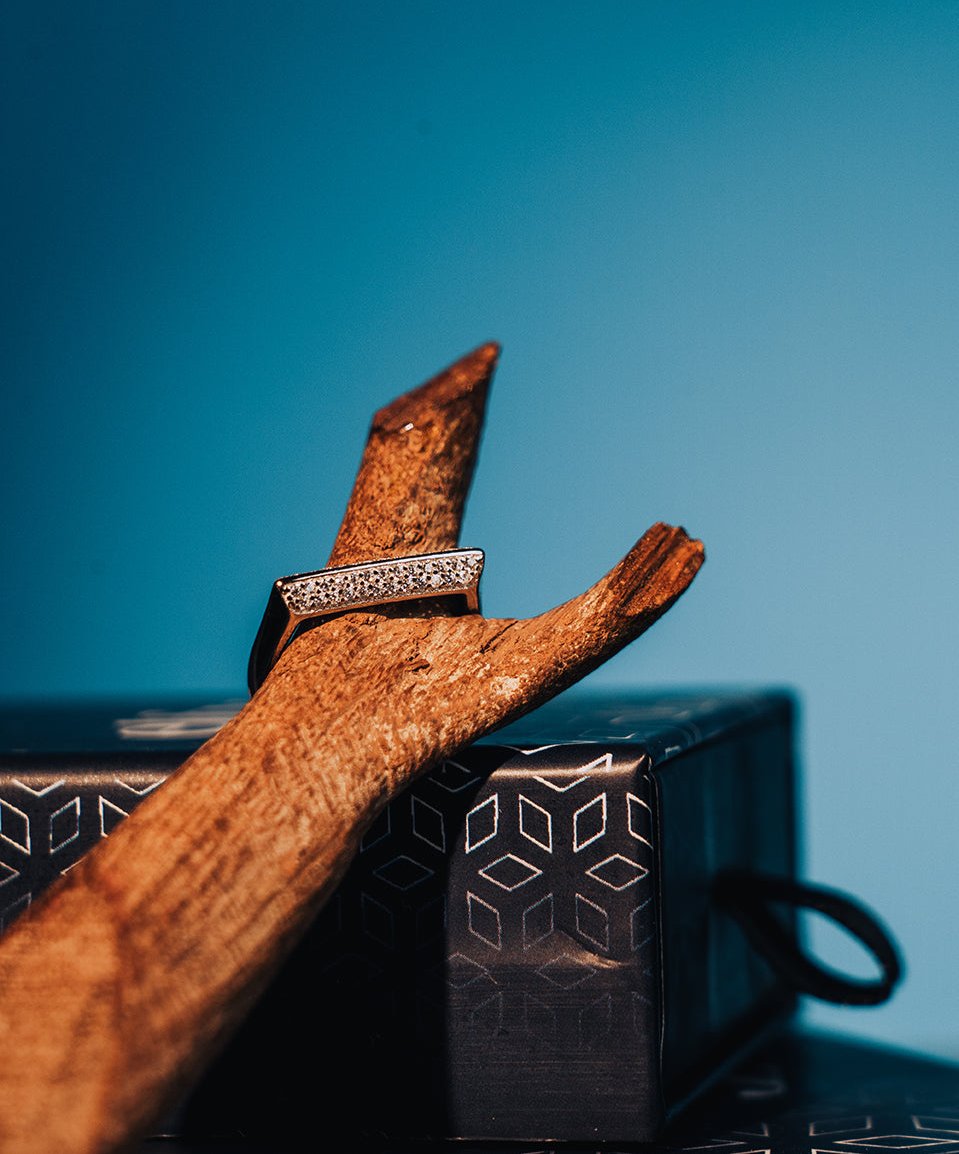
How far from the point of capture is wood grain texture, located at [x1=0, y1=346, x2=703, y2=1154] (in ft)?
0.94

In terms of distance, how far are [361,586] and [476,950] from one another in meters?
0.11

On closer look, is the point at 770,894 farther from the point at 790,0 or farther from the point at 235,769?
the point at 790,0

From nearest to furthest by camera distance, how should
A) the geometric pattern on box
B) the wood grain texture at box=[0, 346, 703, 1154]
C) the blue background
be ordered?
1. the wood grain texture at box=[0, 346, 703, 1154]
2. the geometric pattern on box
3. the blue background

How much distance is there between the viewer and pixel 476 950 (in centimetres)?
38

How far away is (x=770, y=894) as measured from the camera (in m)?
0.46

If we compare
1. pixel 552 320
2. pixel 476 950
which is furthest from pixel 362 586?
pixel 552 320

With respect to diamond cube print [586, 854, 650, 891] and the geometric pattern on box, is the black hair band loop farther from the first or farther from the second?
the geometric pattern on box

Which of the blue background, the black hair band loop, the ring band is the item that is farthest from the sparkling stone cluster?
the blue background

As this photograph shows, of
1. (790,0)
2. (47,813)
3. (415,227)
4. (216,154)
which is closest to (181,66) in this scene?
(216,154)

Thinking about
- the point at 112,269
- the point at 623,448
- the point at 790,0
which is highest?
the point at 790,0

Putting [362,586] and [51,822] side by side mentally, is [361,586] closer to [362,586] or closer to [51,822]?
[362,586]

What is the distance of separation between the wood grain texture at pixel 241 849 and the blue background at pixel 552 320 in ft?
1.69

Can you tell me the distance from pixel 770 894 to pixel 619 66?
60 centimetres

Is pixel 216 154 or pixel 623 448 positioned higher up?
pixel 216 154
